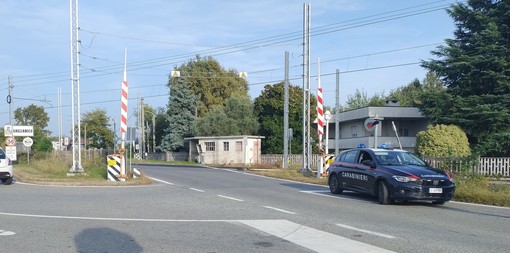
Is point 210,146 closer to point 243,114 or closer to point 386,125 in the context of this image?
point 243,114

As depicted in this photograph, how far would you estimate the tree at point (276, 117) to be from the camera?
188 ft

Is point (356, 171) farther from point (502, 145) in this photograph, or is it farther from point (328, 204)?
point (502, 145)

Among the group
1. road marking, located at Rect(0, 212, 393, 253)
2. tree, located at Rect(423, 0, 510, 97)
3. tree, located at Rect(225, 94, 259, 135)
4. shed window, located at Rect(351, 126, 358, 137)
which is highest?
tree, located at Rect(423, 0, 510, 97)

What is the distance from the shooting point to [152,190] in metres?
19.4

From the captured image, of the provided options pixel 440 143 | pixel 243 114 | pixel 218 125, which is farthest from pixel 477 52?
pixel 218 125

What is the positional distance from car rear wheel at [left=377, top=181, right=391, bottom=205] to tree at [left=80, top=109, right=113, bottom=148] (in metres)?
85.9

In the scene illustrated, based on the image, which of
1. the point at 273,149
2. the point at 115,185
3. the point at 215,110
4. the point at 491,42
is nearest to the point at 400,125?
the point at 273,149

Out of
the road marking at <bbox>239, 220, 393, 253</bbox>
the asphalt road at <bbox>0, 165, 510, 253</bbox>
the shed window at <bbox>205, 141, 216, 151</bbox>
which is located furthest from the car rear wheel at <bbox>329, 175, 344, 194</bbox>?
the shed window at <bbox>205, 141, 216, 151</bbox>

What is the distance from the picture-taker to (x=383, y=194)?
14500 mm

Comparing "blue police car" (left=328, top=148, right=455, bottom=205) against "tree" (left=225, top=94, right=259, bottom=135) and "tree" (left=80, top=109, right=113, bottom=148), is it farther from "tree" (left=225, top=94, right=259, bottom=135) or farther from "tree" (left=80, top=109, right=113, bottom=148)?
"tree" (left=80, top=109, right=113, bottom=148)

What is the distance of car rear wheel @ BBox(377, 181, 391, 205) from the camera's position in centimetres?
1442

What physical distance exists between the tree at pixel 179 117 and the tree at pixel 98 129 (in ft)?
91.4

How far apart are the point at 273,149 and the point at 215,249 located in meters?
49.2

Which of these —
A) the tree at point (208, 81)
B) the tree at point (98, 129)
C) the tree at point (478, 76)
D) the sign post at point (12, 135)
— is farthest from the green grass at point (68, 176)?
the tree at point (98, 129)
